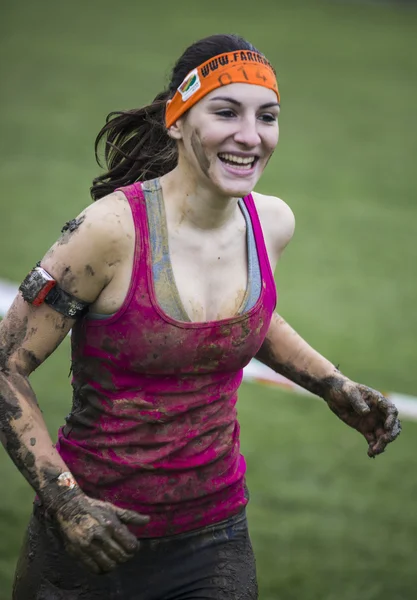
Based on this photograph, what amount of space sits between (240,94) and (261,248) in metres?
0.53

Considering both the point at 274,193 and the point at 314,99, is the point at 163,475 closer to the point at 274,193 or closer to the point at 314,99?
the point at 274,193

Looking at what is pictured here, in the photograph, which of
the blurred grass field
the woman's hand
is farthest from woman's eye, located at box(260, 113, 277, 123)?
the blurred grass field

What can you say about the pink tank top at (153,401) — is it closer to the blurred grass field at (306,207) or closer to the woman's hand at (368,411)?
the woman's hand at (368,411)

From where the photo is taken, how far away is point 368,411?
11.9ft

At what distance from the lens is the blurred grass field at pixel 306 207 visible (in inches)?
225

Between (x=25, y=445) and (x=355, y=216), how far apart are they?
336 inches

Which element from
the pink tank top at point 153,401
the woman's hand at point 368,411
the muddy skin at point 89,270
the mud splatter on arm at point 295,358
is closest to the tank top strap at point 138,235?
the pink tank top at point 153,401

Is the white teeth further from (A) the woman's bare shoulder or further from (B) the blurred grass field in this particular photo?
(B) the blurred grass field

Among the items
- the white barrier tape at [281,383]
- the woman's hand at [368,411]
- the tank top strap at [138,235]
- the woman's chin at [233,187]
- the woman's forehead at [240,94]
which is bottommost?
the white barrier tape at [281,383]

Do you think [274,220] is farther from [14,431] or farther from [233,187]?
[14,431]

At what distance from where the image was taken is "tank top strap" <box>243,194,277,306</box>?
11.2ft

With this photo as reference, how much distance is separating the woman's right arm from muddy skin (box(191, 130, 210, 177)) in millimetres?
288

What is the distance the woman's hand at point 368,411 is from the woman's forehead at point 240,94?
3.45 feet

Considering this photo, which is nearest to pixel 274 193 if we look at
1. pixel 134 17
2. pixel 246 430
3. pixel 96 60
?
pixel 246 430
